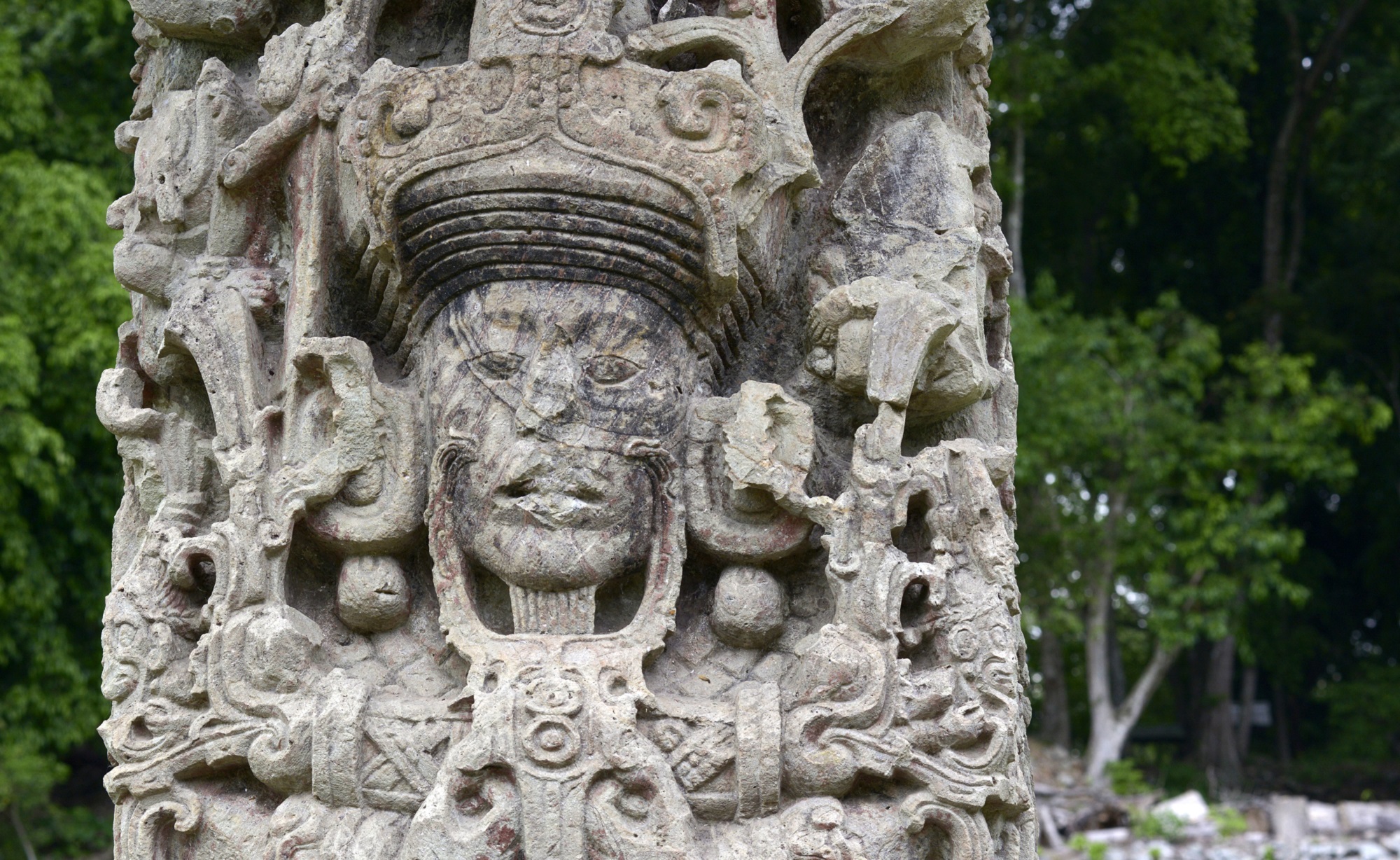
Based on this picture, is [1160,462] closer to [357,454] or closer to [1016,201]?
[1016,201]

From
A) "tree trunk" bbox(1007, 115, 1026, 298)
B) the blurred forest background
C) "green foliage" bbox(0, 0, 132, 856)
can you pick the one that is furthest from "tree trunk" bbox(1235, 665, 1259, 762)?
"green foliage" bbox(0, 0, 132, 856)

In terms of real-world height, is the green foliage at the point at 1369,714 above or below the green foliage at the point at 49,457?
below

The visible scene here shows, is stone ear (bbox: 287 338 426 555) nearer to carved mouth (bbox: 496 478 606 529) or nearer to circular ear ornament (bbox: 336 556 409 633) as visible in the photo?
circular ear ornament (bbox: 336 556 409 633)

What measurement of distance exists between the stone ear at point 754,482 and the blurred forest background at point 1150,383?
6.69 m

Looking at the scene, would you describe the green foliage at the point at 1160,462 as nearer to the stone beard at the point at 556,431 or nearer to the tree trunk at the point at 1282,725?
the tree trunk at the point at 1282,725

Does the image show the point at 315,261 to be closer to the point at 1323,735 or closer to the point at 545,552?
the point at 545,552

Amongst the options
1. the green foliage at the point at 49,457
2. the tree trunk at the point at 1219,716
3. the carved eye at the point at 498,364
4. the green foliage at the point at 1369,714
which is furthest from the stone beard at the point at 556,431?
the green foliage at the point at 1369,714

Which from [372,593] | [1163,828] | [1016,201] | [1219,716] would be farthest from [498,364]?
[1219,716]

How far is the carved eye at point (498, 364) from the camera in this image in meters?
3.49

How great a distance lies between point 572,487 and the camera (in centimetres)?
342

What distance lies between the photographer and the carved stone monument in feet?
10.7

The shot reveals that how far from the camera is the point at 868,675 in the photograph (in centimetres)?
332

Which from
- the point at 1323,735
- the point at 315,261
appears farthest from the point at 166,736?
the point at 1323,735

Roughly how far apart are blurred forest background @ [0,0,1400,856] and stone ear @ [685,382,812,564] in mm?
6694
